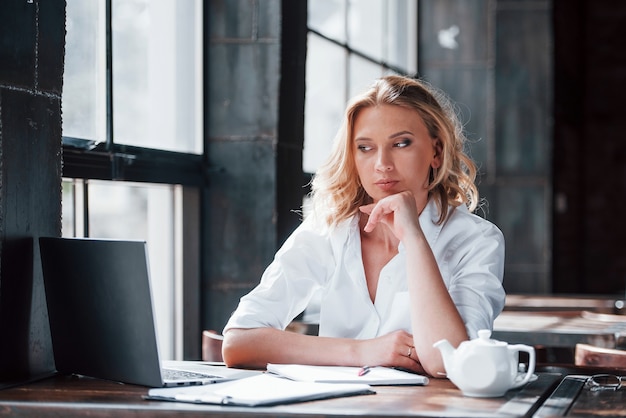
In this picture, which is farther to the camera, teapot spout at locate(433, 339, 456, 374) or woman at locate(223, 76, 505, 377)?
woman at locate(223, 76, 505, 377)

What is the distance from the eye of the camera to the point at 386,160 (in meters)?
2.62

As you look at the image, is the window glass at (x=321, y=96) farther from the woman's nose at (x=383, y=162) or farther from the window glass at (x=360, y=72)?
the woman's nose at (x=383, y=162)

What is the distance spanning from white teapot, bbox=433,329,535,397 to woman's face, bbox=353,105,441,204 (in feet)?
2.29

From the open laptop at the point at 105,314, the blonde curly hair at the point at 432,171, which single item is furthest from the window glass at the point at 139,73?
the open laptop at the point at 105,314

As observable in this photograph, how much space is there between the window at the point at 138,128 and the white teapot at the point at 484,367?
1.65 meters

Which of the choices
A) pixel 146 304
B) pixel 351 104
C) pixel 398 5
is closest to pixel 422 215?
pixel 351 104

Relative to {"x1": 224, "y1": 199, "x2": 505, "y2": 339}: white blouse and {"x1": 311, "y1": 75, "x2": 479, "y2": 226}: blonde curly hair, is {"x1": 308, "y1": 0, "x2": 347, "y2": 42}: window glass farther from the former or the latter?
{"x1": 224, "y1": 199, "x2": 505, "y2": 339}: white blouse

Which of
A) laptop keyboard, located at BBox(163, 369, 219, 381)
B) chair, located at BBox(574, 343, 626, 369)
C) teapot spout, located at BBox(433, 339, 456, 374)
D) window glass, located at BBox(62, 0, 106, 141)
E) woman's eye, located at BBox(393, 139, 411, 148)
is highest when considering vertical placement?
window glass, located at BBox(62, 0, 106, 141)

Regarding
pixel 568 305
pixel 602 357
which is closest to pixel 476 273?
pixel 602 357

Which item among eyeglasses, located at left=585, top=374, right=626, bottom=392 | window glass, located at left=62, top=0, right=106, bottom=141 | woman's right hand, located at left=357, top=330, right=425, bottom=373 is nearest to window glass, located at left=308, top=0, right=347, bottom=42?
window glass, located at left=62, top=0, right=106, bottom=141

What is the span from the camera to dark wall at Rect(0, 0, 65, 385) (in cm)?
222

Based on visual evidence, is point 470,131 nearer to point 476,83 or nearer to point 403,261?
point 476,83

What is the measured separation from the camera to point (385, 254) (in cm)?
277

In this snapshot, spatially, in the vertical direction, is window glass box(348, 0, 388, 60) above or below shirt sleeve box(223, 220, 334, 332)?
above
